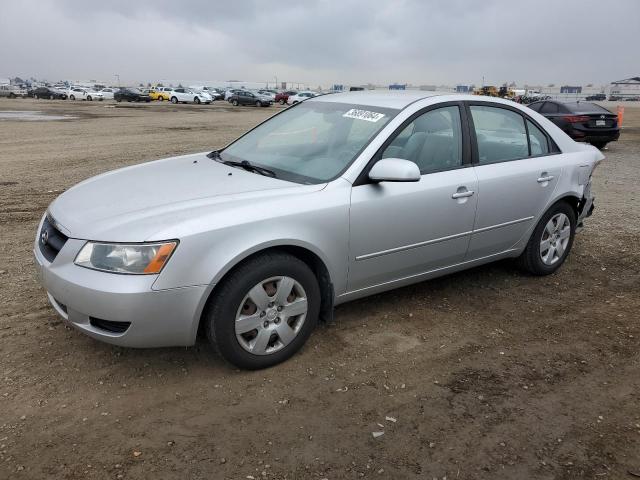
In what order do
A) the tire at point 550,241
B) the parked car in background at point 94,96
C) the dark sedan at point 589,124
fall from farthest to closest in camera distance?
the parked car in background at point 94,96 < the dark sedan at point 589,124 < the tire at point 550,241

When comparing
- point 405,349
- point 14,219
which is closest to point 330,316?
point 405,349

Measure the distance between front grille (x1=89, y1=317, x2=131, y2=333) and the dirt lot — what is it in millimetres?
389

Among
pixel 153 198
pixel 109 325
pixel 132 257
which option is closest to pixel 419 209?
pixel 153 198

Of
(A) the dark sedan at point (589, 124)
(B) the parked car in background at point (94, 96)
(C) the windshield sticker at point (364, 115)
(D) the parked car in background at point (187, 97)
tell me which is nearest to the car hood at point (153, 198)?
(C) the windshield sticker at point (364, 115)

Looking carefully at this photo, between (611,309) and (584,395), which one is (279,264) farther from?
(611,309)

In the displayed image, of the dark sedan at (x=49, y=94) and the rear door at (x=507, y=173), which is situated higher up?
the rear door at (x=507, y=173)

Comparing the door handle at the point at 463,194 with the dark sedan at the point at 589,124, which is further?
the dark sedan at the point at 589,124

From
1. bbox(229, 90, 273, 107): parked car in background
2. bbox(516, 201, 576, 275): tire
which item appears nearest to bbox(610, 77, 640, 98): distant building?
bbox(229, 90, 273, 107): parked car in background

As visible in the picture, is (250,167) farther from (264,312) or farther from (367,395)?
(367,395)

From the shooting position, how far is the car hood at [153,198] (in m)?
2.94

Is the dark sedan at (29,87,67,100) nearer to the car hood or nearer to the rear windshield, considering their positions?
the rear windshield

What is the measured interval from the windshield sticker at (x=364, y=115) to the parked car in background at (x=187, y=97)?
161ft

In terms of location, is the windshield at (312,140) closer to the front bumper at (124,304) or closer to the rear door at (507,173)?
the rear door at (507,173)

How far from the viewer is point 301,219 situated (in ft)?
10.6
